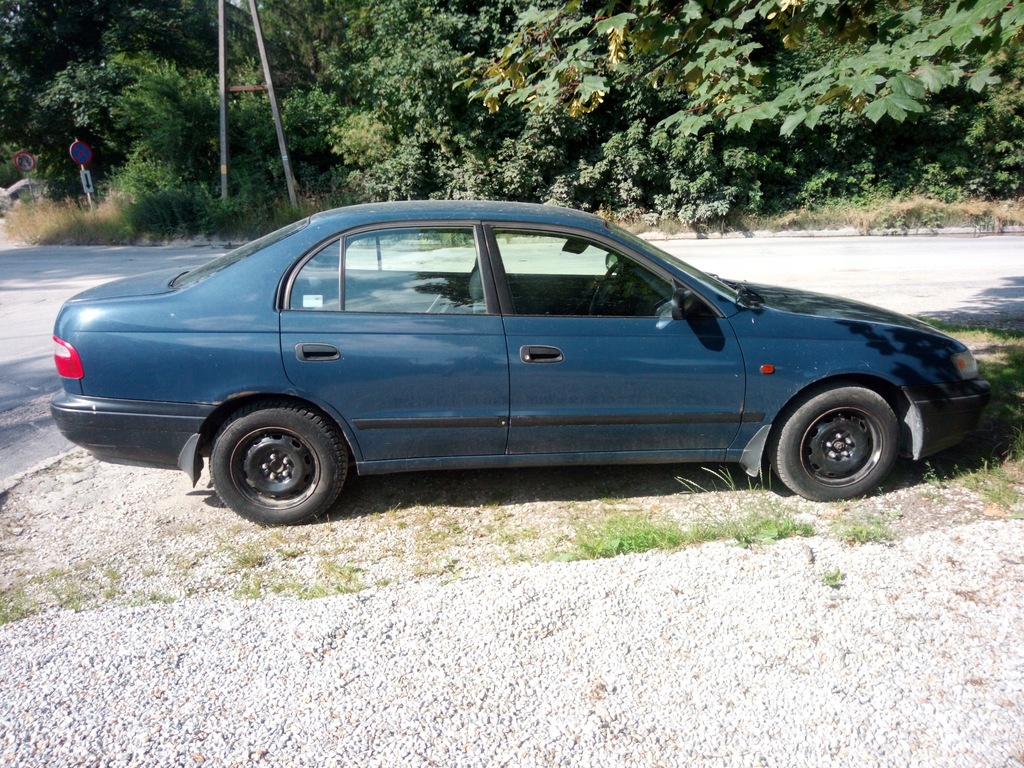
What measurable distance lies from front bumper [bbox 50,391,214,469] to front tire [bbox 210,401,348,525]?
187 millimetres

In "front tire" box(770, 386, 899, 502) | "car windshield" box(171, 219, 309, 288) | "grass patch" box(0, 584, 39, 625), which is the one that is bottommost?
"grass patch" box(0, 584, 39, 625)

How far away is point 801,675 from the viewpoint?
9.56ft

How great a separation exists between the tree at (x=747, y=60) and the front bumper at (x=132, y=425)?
111 inches

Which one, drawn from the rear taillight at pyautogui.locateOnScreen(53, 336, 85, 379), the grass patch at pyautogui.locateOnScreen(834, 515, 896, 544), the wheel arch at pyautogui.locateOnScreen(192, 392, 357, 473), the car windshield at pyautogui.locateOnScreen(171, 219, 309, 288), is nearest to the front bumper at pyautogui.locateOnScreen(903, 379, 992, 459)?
the grass patch at pyautogui.locateOnScreen(834, 515, 896, 544)

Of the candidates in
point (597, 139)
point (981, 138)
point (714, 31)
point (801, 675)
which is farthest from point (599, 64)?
point (981, 138)

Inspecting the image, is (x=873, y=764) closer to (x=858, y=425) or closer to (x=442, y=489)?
(x=858, y=425)

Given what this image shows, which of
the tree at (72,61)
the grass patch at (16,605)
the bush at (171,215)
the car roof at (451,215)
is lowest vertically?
the grass patch at (16,605)

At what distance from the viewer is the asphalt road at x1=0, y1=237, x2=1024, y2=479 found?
6.86 meters

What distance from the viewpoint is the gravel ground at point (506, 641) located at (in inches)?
103

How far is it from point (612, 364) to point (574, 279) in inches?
23.6

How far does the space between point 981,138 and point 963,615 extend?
84.5ft

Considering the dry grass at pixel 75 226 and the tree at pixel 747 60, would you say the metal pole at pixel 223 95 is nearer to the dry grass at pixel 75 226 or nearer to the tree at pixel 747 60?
the dry grass at pixel 75 226

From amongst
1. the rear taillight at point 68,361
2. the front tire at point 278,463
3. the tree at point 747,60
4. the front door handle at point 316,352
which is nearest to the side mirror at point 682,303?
the tree at point 747,60

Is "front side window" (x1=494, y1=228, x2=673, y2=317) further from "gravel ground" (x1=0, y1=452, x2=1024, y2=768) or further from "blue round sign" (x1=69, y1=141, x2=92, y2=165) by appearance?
"blue round sign" (x1=69, y1=141, x2=92, y2=165)
